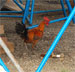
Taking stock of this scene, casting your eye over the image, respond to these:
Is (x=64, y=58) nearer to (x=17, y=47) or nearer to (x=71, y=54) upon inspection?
(x=71, y=54)

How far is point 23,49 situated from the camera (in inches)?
132

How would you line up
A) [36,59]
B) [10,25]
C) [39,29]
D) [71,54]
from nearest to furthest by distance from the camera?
[36,59] → [71,54] → [39,29] → [10,25]

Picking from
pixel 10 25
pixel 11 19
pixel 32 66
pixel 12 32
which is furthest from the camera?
pixel 11 19

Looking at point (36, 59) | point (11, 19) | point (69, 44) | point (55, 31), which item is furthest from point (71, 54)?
point (11, 19)

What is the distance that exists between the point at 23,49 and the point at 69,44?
3.37 ft

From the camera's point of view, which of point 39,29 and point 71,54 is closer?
point 71,54

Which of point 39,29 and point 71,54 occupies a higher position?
point 39,29

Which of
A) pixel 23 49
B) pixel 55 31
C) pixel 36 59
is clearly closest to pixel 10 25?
pixel 55 31

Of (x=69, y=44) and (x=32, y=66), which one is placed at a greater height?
(x=32, y=66)

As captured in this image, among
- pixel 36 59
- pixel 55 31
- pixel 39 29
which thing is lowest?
pixel 55 31

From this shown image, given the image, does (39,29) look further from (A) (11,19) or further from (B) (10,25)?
(A) (11,19)

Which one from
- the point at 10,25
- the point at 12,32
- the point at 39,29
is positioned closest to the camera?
the point at 39,29

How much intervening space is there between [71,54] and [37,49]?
0.68 m

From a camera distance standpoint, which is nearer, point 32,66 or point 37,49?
point 32,66
